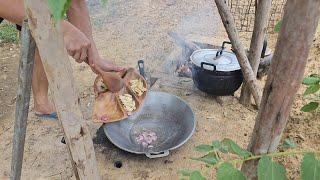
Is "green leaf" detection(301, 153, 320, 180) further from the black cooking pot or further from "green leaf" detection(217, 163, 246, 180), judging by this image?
the black cooking pot

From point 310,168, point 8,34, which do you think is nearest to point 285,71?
point 310,168

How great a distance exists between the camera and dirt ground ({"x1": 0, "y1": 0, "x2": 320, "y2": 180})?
2691 millimetres

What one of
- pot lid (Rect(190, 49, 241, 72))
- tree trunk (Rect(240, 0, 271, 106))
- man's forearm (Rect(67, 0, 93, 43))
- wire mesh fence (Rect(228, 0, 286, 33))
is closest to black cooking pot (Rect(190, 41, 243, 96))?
pot lid (Rect(190, 49, 241, 72))

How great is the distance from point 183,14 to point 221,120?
217 cm

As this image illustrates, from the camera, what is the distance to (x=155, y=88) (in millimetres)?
3430

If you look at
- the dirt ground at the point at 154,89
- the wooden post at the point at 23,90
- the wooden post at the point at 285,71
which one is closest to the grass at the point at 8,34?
the dirt ground at the point at 154,89

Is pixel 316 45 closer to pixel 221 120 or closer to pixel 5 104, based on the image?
pixel 221 120

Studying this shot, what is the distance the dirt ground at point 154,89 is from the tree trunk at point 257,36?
123mm

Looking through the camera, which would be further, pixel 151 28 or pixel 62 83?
pixel 151 28

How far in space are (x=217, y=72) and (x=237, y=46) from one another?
309 millimetres

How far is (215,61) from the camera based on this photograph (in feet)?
10.0

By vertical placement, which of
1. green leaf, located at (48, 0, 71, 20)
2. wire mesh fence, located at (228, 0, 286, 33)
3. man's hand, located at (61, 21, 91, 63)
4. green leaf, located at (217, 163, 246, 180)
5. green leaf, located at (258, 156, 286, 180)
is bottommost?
wire mesh fence, located at (228, 0, 286, 33)

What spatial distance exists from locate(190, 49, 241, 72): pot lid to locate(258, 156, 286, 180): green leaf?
1.88 metres

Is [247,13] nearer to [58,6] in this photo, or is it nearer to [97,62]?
[97,62]
